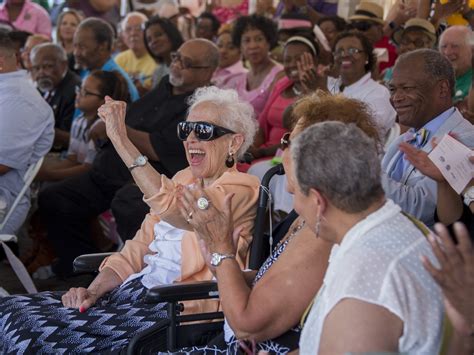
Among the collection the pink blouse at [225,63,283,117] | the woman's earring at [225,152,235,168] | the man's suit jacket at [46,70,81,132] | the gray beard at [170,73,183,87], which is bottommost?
the man's suit jacket at [46,70,81,132]

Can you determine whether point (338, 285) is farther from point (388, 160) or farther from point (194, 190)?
point (388, 160)

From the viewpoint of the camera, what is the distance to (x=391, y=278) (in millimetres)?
1993

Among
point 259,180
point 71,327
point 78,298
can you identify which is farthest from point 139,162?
point 71,327

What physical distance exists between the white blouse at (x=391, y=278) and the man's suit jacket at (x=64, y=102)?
4.94 meters

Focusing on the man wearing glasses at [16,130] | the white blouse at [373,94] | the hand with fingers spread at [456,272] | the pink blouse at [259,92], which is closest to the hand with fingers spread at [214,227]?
the hand with fingers spread at [456,272]

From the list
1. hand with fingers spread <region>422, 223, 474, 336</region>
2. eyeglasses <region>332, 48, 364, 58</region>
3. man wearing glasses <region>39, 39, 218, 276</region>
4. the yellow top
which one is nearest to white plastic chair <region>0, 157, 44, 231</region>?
man wearing glasses <region>39, 39, 218, 276</region>

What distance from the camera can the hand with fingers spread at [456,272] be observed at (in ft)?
6.48

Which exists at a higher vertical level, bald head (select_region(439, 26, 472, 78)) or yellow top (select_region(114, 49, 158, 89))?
bald head (select_region(439, 26, 472, 78))

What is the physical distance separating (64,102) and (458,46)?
3251 mm

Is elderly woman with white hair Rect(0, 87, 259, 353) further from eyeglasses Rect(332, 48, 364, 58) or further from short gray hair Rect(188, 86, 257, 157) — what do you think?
eyeglasses Rect(332, 48, 364, 58)

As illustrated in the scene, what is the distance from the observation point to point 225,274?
8.70 ft

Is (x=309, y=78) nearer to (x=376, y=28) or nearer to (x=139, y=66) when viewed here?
(x=376, y=28)

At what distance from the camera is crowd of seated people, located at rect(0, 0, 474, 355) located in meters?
2.05

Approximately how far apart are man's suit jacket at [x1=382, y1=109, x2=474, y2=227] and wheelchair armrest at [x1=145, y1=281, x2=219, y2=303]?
2.98ft
